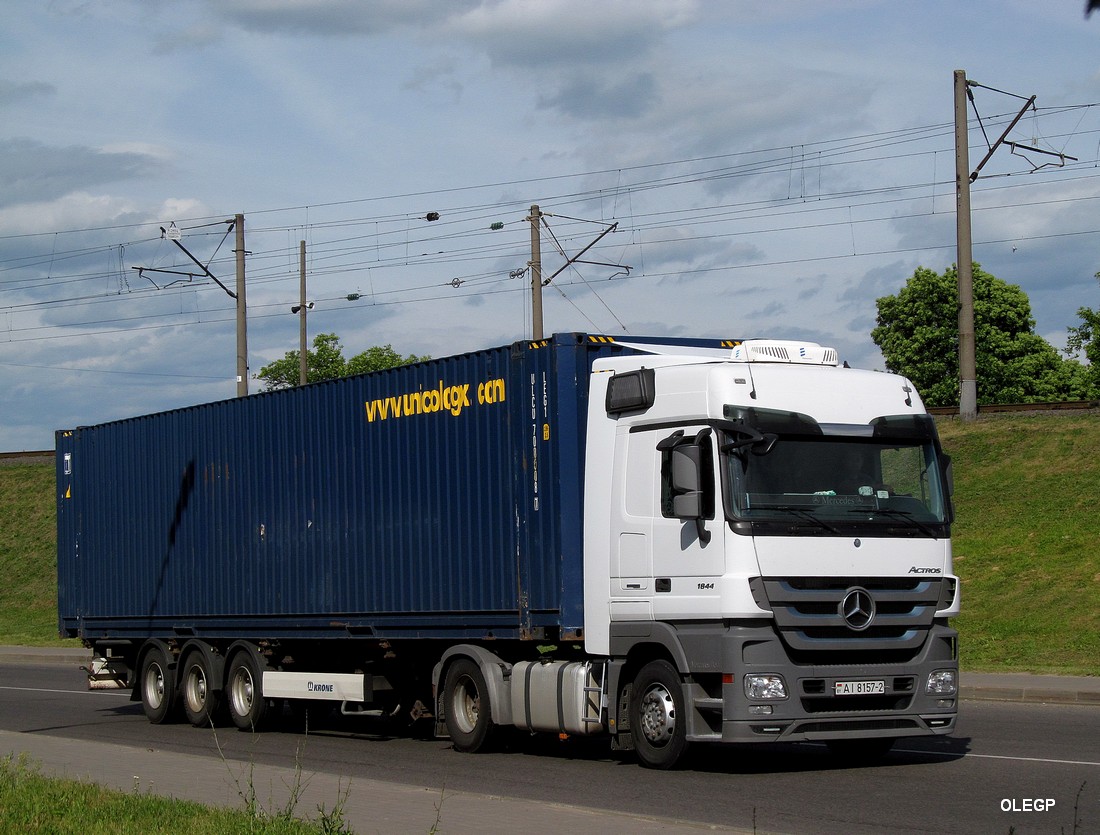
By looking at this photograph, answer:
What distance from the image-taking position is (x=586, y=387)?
1319 cm

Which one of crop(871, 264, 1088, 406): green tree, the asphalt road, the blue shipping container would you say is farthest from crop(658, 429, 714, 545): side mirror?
crop(871, 264, 1088, 406): green tree

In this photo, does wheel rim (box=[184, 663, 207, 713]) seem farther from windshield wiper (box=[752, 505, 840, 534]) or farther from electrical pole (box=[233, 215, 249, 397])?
electrical pole (box=[233, 215, 249, 397])

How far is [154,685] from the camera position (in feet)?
64.0

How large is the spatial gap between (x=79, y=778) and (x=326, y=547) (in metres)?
5.07

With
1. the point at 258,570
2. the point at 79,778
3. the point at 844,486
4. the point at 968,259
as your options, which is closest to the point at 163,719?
the point at 258,570

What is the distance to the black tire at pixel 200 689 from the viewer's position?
1808 cm

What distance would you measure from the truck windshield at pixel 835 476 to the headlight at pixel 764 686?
45.2 inches

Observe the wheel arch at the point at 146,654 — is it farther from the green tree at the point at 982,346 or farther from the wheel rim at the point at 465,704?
the green tree at the point at 982,346

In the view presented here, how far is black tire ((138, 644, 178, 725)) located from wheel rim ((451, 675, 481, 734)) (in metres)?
6.13

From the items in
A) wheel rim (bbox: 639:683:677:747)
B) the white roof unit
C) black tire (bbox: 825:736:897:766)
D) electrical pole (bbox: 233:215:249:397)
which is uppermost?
electrical pole (bbox: 233:215:249:397)

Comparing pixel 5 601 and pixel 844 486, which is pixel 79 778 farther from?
pixel 5 601

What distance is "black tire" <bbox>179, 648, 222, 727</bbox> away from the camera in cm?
1808

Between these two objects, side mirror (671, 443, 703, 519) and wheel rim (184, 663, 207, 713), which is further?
wheel rim (184, 663, 207, 713)

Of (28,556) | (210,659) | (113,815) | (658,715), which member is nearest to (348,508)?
(210,659)
